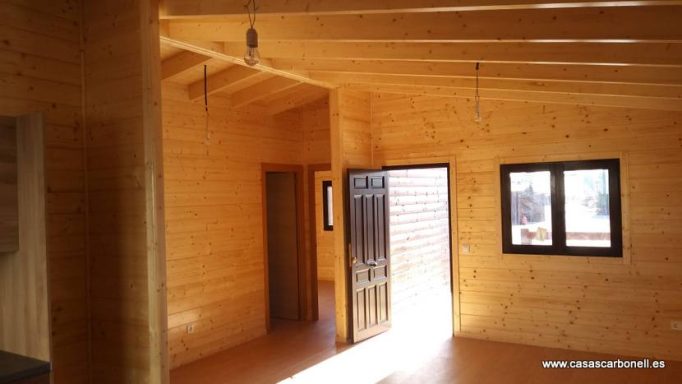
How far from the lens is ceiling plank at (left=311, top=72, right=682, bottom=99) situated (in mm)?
4445

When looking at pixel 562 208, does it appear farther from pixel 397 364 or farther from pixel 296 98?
pixel 296 98

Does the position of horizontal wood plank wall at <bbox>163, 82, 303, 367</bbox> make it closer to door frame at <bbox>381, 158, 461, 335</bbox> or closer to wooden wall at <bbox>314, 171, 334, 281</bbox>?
door frame at <bbox>381, 158, 461, 335</bbox>

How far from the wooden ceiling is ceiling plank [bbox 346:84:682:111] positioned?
1 centimetres

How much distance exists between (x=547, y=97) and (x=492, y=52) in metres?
1.90

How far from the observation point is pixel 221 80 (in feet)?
18.1

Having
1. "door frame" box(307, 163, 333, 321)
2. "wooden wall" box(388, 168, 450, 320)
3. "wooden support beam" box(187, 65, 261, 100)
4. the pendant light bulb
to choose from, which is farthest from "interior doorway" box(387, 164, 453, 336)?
the pendant light bulb

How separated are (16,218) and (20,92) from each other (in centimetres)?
86

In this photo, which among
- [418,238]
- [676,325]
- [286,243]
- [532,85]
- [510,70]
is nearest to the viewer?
[510,70]

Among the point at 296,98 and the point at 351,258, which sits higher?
the point at 296,98

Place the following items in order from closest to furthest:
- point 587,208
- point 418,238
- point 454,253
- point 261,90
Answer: point 587,208
point 261,90
point 454,253
point 418,238

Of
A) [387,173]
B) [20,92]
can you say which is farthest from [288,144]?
[20,92]

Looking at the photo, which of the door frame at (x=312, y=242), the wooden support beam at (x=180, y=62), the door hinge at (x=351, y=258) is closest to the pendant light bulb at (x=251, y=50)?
the wooden support beam at (x=180, y=62)

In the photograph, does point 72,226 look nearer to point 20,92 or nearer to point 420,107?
point 20,92

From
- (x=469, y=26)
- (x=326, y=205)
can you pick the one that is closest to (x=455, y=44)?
(x=469, y=26)
